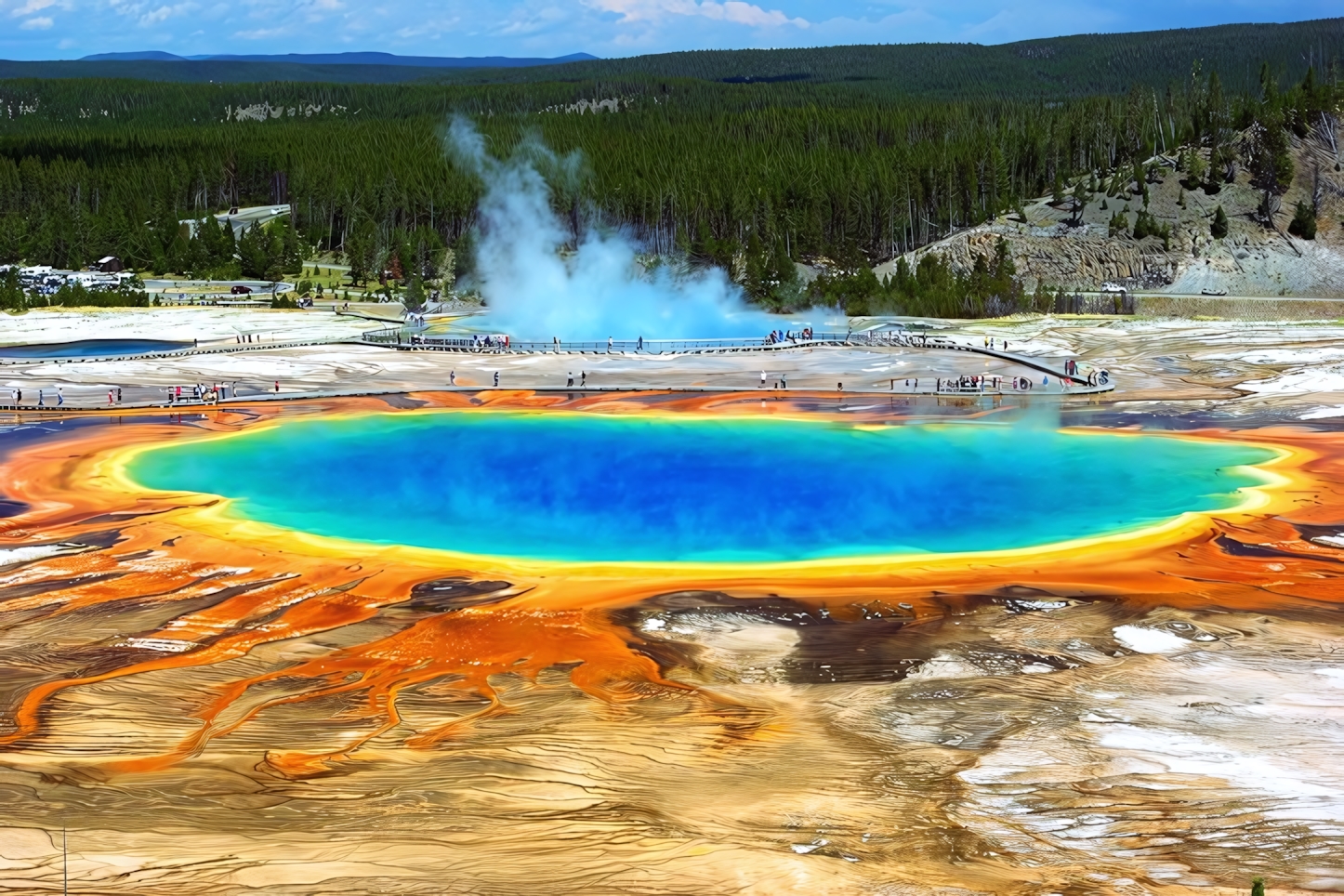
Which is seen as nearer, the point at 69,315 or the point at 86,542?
the point at 86,542

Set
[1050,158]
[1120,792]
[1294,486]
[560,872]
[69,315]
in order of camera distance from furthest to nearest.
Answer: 1. [1050,158]
2. [69,315]
3. [1294,486]
4. [1120,792]
5. [560,872]

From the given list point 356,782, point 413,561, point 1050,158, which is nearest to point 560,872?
point 356,782

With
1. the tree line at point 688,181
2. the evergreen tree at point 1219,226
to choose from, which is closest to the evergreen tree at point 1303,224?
the tree line at point 688,181

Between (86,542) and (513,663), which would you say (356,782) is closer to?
(513,663)

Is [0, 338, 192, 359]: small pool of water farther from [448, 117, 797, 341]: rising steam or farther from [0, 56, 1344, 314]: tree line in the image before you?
[0, 56, 1344, 314]: tree line

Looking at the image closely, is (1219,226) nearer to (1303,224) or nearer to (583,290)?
(1303,224)

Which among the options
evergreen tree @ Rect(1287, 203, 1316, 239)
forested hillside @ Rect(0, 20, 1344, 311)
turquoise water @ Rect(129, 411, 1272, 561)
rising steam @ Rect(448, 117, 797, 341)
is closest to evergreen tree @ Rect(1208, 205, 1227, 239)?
evergreen tree @ Rect(1287, 203, 1316, 239)
